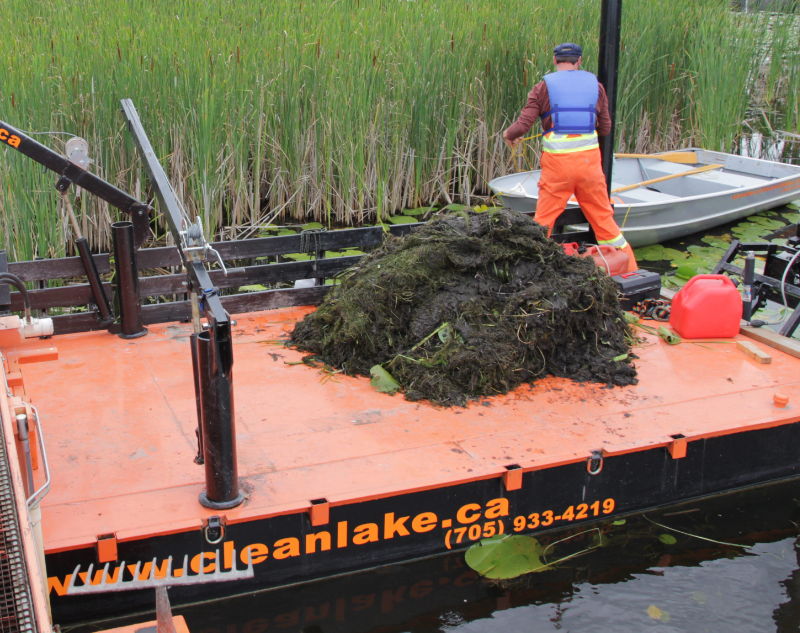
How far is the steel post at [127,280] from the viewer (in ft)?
15.5

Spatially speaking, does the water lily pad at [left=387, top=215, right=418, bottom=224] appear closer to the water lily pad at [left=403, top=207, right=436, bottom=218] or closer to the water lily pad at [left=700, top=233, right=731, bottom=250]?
the water lily pad at [left=403, top=207, right=436, bottom=218]

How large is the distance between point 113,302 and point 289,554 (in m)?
2.27

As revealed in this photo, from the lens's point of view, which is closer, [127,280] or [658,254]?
[127,280]

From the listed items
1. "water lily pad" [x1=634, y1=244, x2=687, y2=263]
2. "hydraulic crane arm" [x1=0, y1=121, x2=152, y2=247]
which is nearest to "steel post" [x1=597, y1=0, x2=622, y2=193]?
"water lily pad" [x1=634, y1=244, x2=687, y2=263]

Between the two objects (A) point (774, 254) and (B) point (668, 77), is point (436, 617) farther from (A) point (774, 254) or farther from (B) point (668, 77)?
(B) point (668, 77)

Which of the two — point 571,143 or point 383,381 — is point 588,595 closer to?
point 383,381

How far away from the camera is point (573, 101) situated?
19.6 ft

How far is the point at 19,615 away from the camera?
2064 mm

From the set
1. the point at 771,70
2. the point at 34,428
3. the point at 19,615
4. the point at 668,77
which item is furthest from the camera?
the point at 771,70

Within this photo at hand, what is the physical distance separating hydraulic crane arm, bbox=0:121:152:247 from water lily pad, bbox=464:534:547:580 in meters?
2.35

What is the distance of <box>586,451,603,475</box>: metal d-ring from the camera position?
3797 mm

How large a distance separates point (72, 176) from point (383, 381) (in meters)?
1.83

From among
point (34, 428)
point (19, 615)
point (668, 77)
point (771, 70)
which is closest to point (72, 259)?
point (34, 428)

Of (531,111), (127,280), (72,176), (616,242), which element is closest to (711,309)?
(616,242)
